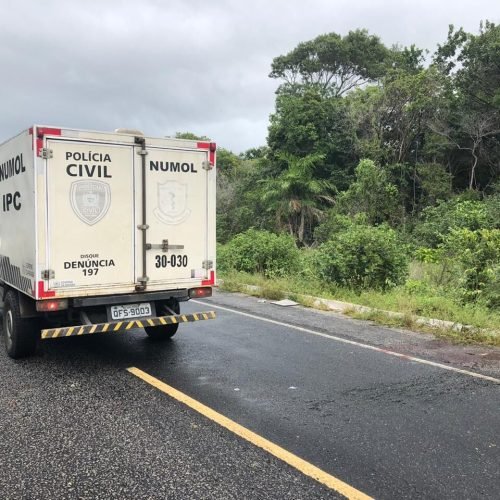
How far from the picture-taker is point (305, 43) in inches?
1458

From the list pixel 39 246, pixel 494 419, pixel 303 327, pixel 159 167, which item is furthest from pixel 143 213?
pixel 494 419

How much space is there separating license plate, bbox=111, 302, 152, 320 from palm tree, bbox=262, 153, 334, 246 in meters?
20.8

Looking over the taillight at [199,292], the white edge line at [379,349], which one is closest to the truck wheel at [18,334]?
the taillight at [199,292]

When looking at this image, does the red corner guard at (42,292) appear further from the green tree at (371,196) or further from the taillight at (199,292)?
the green tree at (371,196)

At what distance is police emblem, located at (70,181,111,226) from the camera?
223 inches

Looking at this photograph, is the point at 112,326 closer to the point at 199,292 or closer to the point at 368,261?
the point at 199,292

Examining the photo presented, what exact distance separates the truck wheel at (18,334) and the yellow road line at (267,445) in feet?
5.63

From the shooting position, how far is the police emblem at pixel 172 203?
6211 millimetres

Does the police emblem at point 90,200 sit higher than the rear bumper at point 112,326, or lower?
higher

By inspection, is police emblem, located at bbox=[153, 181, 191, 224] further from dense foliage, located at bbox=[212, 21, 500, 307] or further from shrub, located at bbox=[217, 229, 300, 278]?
dense foliage, located at bbox=[212, 21, 500, 307]

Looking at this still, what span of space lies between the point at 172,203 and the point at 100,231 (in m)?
0.94

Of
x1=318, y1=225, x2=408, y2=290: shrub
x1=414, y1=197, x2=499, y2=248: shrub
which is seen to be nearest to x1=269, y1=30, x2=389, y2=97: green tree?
x1=414, y1=197, x2=499, y2=248: shrub

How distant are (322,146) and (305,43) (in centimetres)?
1270

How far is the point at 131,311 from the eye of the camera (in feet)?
20.2
